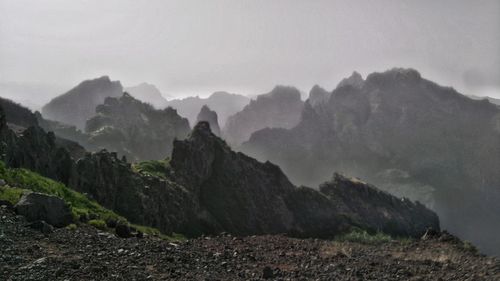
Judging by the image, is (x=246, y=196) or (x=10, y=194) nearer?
(x=10, y=194)

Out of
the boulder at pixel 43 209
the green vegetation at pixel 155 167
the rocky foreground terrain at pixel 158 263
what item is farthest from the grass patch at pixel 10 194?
the green vegetation at pixel 155 167

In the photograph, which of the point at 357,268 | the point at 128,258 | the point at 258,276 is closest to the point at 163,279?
the point at 128,258

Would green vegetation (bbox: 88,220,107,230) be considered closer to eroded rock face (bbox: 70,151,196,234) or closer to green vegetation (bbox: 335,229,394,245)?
eroded rock face (bbox: 70,151,196,234)

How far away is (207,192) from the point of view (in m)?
110

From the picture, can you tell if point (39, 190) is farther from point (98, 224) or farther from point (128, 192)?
point (128, 192)

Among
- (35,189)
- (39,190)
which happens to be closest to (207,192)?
(39,190)

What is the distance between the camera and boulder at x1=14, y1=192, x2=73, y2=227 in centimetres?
2708

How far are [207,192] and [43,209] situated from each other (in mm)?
83239

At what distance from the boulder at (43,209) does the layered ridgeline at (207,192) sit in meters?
23.6

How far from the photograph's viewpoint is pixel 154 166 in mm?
102312

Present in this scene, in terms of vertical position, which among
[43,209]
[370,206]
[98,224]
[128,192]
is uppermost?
[370,206]

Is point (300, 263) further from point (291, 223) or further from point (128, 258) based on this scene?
point (291, 223)

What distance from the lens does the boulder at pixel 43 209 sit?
27.1 metres

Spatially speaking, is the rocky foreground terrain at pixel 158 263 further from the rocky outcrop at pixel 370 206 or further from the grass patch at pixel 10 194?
the rocky outcrop at pixel 370 206
